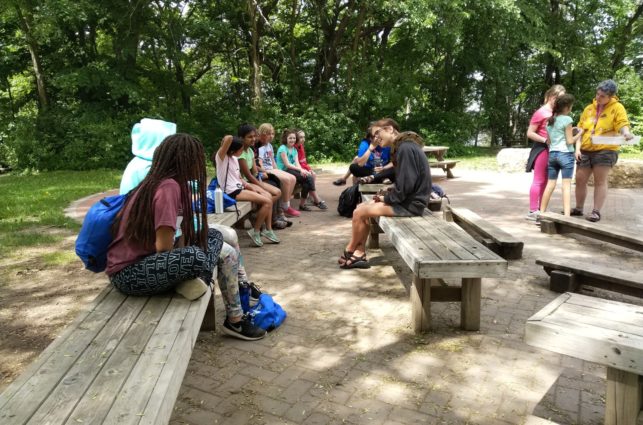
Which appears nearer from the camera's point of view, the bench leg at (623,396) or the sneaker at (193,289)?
the bench leg at (623,396)

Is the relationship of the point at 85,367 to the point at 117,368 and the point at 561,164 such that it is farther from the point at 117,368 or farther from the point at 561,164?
the point at 561,164

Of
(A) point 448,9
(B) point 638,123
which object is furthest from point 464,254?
(B) point 638,123

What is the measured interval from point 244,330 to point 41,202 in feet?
23.6

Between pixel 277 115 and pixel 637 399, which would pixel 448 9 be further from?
pixel 637 399

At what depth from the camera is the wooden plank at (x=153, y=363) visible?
166 cm

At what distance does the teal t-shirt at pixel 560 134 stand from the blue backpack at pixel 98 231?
568cm

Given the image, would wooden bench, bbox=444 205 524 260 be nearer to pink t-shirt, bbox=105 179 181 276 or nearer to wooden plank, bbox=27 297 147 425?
pink t-shirt, bbox=105 179 181 276

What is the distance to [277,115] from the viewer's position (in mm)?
17953

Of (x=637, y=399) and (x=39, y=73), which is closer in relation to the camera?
(x=637, y=399)

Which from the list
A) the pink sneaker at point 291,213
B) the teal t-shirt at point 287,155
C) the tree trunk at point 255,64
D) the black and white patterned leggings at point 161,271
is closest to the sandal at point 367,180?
the pink sneaker at point 291,213

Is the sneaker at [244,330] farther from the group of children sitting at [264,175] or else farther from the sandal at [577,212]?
the sandal at [577,212]

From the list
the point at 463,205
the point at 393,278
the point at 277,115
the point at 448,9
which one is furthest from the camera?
the point at 277,115

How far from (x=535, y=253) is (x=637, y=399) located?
11.8 ft

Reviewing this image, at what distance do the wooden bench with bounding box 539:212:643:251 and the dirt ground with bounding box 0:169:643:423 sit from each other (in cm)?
14
